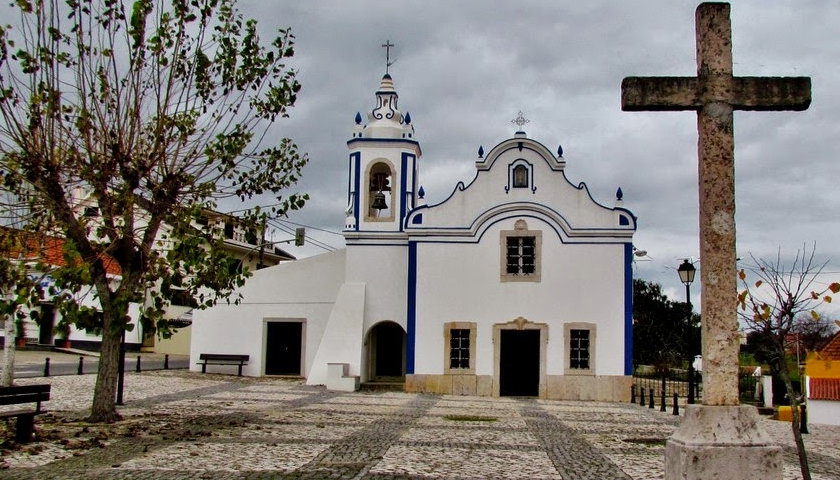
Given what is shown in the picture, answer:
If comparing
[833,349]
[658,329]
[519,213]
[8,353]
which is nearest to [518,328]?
[519,213]

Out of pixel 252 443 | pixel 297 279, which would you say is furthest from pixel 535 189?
pixel 252 443

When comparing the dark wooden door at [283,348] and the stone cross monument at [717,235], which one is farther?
the dark wooden door at [283,348]

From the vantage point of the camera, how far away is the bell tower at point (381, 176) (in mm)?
24297

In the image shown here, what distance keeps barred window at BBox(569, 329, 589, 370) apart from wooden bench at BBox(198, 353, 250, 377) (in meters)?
10.3

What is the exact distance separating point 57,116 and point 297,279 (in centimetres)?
1558

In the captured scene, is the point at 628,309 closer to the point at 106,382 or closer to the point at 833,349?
the point at 833,349

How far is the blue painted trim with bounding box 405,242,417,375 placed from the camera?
22.7 metres

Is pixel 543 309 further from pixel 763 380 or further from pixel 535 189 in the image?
pixel 763 380

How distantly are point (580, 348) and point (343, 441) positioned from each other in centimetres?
1210

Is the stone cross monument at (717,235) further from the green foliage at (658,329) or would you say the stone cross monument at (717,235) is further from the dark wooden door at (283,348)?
the green foliage at (658,329)

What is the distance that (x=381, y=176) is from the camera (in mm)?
24938

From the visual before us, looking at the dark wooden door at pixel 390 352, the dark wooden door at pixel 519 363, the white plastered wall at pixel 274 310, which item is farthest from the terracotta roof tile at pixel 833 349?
the white plastered wall at pixel 274 310

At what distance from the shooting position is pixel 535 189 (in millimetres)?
22953

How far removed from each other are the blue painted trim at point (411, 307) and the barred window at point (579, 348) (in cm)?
419
